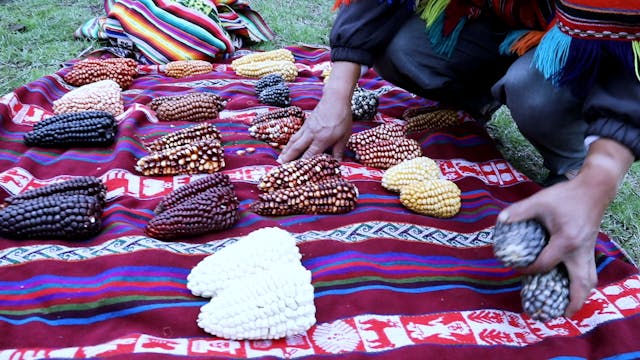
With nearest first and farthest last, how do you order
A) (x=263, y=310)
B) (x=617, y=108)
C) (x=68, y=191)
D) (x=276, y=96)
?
1. (x=263, y=310)
2. (x=617, y=108)
3. (x=68, y=191)
4. (x=276, y=96)

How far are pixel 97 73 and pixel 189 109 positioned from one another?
95 cm

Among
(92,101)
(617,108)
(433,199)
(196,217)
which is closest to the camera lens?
(617,108)

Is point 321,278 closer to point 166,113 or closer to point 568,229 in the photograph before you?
point 568,229

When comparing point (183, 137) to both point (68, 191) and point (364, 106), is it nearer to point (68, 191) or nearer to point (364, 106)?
point (68, 191)

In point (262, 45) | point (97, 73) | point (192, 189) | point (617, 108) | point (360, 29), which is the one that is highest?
point (262, 45)

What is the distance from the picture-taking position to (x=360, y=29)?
10.0 ft

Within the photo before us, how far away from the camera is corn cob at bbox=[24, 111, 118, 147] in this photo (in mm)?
3002

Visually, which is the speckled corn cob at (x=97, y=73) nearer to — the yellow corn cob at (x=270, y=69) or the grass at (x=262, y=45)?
the grass at (x=262, y=45)

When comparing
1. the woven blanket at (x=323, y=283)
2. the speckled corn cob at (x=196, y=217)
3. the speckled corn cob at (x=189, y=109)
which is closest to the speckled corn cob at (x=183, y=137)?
the woven blanket at (x=323, y=283)

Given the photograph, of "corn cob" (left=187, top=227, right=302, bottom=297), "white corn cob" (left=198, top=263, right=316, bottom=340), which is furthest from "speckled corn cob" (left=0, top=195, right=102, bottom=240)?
"white corn cob" (left=198, top=263, right=316, bottom=340)

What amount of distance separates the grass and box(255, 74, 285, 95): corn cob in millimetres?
1370

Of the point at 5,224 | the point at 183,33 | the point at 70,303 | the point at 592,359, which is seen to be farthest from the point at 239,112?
the point at 592,359

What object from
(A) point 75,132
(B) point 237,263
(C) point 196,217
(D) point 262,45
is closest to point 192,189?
(C) point 196,217

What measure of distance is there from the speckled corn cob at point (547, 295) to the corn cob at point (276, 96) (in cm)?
215
